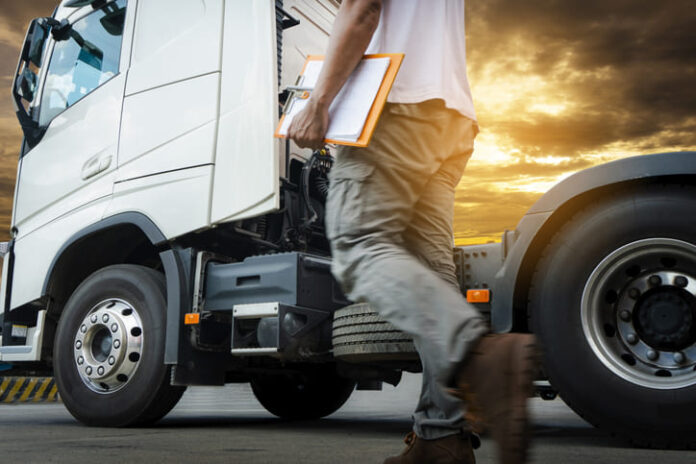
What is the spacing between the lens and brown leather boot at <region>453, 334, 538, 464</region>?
141 centimetres

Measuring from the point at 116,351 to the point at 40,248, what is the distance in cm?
130

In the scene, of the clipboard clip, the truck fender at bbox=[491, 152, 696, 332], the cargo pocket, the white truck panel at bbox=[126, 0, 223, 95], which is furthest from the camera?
the white truck panel at bbox=[126, 0, 223, 95]

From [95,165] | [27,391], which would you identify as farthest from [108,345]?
[27,391]

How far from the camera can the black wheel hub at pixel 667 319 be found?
2754mm

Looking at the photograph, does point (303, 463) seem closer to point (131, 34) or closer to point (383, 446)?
point (383, 446)

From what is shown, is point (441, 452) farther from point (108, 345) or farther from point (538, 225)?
point (108, 345)

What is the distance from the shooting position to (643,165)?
2889 mm

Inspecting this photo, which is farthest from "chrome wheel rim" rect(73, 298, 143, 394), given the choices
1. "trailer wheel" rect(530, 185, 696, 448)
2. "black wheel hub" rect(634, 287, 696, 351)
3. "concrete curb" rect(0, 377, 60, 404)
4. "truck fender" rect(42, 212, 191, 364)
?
"concrete curb" rect(0, 377, 60, 404)

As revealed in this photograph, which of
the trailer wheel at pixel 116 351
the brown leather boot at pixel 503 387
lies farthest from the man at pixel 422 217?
the trailer wheel at pixel 116 351

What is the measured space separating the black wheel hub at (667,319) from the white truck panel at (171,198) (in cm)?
232

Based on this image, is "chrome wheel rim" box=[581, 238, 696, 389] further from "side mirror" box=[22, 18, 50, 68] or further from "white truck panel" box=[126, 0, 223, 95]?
"side mirror" box=[22, 18, 50, 68]

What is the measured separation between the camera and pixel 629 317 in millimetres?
2846

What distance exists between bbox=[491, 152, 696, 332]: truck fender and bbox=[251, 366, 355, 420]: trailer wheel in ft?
8.87

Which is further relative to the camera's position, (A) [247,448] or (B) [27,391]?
(B) [27,391]
